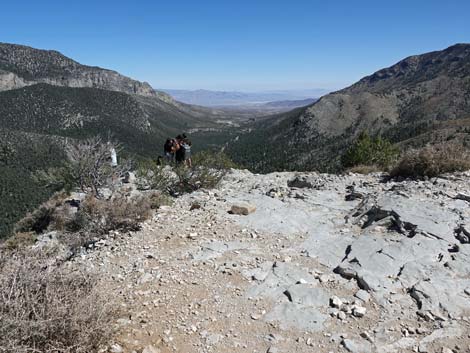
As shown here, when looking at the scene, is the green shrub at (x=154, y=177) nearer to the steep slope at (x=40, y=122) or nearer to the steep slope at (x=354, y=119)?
the steep slope at (x=40, y=122)

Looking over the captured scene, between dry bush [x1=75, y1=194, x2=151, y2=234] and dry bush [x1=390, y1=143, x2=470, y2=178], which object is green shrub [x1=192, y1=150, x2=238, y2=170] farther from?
dry bush [x1=390, y1=143, x2=470, y2=178]

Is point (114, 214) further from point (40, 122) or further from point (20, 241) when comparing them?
point (40, 122)

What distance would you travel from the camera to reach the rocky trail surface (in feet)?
14.5

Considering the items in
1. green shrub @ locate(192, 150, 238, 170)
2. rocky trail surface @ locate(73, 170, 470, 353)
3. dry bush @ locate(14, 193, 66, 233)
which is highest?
green shrub @ locate(192, 150, 238, 170)

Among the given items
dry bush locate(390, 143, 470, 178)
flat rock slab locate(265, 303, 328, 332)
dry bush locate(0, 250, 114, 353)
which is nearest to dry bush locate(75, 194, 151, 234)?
dry bush locate(0, 250, 114, 353)

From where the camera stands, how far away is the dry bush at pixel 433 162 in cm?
1052

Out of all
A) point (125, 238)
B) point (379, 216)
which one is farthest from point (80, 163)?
point (379, 216)

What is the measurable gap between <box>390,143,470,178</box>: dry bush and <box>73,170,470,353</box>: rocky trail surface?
1344mm

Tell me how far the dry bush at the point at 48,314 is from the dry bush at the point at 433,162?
9.64 meters

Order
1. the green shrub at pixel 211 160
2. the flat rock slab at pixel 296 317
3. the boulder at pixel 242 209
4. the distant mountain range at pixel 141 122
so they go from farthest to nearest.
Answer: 1. the distant mountain range at pixel 141 122
2. the green shrub at pixel 211 160
3. the boulder at pixel 242 209
4. the flat rock slab at pixel 296 317

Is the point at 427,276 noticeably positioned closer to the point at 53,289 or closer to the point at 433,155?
the point at 53,289

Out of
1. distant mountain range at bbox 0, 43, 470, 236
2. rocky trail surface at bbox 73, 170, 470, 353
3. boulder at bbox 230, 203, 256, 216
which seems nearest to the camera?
rocky trail surface at bbox 73, 170, 470, 353

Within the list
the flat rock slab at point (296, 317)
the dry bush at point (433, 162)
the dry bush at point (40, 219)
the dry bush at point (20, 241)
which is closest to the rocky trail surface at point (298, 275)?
the flat rock slab at point (296, 317)

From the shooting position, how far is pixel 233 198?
10102mm
